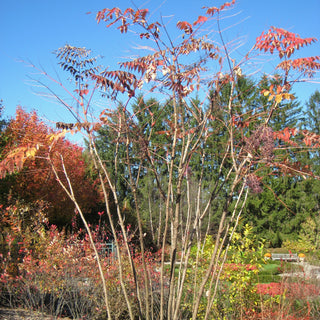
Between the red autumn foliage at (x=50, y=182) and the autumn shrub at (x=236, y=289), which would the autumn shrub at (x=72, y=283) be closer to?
the autumn shrub at (x=236, y=289)

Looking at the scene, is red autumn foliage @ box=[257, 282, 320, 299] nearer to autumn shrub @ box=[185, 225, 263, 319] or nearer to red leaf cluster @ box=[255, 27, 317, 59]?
autumn shrub @ box=[185, 225, 263, 319]

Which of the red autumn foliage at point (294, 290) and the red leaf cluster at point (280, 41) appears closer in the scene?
the red leaf cluster at point (280, 41)

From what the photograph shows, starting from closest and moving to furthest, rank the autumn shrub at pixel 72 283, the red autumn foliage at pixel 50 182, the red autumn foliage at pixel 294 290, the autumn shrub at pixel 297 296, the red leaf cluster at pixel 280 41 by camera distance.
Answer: the red leaf cluster at pixel 280 41 → the autumn shrub at pixel 297 296 → the red autumn foliage at pixel 294 290 → the autumn shrub at pixel 72 283 → the red autumn foliage at pixel 50 182

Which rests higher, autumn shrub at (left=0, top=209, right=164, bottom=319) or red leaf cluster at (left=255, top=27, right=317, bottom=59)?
red leaf cluster at (left=255, top=27, right=317, bottom=59)

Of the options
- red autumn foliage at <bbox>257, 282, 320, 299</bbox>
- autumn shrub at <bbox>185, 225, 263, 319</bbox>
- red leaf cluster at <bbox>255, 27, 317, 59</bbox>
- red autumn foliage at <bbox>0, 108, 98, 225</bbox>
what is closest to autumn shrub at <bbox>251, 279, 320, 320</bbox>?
red autumn foliage at <bbox>257, 282, 320, 299</bbox>

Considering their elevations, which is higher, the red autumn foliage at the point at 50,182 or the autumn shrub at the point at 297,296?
the red autumn foliage at the point at 50,182

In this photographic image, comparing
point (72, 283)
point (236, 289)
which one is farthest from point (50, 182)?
point (236, 289)

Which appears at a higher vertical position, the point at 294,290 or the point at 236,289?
the point at 236,289

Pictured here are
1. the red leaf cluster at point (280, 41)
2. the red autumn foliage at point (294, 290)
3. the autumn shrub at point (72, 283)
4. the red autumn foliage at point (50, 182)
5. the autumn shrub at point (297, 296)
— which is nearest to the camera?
the red leaf cluster at point (280, 41)

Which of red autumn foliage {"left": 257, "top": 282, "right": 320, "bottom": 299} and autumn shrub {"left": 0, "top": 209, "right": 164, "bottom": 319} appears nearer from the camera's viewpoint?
red autumn foliage {"left": 257, "top": 282, "right": 320, "bottom": 299}

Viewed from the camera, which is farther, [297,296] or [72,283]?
[72,283]

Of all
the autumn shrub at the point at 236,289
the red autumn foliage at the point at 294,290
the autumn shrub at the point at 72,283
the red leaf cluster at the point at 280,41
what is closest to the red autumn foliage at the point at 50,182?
the autumn shrub at the point at 72,283

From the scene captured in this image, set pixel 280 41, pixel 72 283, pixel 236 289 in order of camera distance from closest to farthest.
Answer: pixel 280 41
pixel 236 289
pixel 72 283

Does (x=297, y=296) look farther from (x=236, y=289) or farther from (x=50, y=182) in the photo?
(x=50, y=182)
